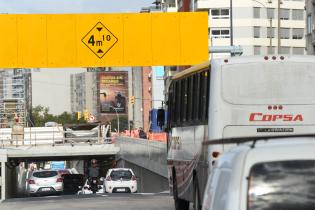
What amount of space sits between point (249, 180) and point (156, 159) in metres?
38.9

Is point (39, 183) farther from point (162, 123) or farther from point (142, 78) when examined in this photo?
point (142, 78)

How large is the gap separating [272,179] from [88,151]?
66807 millimetres

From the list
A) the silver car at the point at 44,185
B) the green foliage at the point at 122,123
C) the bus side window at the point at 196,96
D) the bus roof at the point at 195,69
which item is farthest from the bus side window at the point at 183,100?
the green foliage at the point at 122,123

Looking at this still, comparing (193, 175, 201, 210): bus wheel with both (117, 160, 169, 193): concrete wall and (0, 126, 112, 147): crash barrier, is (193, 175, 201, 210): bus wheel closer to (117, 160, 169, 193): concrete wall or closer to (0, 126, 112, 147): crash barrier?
(117, 160, 169, 193): concrete wall

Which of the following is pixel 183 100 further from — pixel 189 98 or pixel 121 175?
pixel 121 175

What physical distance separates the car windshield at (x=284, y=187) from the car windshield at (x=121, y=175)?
3799cm

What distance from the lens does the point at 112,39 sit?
3297cm

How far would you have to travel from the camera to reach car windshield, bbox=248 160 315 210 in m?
4.95

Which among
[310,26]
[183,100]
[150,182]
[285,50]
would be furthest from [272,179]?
[285,50]

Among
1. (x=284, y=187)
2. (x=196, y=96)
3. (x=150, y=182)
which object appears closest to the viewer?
(x=284, y=187)

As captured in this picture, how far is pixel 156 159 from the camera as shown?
144ft

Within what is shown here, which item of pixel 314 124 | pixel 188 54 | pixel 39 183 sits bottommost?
pixel 39 183

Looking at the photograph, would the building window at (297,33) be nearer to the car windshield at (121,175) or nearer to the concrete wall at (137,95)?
the car windshield at (121,175)

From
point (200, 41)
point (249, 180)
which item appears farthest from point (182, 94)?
point (200, 41)
